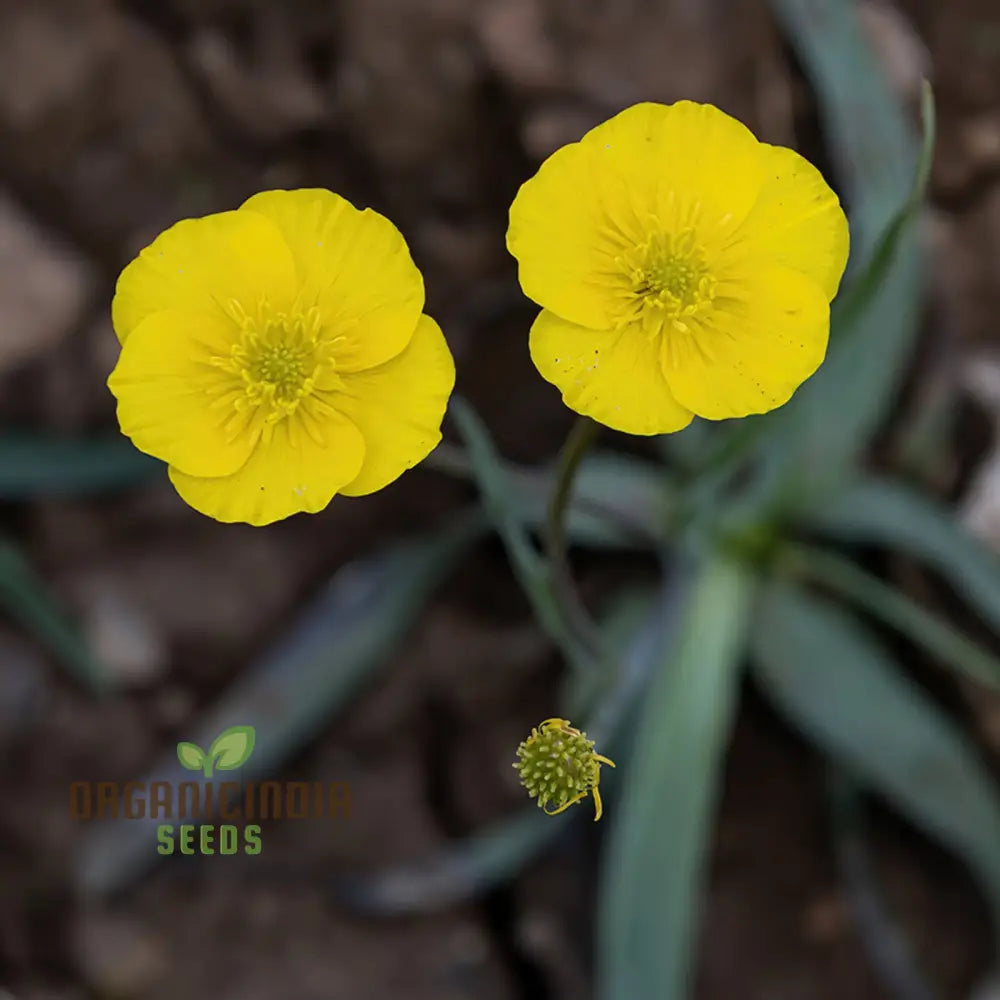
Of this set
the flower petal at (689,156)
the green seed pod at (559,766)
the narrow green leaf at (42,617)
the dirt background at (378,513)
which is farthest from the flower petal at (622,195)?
the narrow green leaf at (42,617)

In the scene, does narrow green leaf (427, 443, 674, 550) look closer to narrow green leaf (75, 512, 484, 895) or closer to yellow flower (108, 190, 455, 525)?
narrow green leaf (75, 512, 484, 895)

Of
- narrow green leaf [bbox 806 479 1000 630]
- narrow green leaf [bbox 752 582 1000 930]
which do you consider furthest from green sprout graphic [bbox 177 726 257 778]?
narrow green leaf [bbox 806 479 1000 630]

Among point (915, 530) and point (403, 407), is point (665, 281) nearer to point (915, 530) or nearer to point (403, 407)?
point (403, 407)

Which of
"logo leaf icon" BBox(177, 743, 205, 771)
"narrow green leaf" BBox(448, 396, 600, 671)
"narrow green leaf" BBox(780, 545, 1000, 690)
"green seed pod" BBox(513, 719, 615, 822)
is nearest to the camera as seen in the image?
"green seed pod" BBox(513, 719, 615, 822)

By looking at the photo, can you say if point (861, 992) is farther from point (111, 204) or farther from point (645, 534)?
point (111, 204)

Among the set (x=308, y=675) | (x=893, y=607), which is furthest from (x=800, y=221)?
(x=308, y=675)

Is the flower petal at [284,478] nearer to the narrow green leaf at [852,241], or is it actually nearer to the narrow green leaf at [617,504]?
the narrow green leaf at [617,504]
